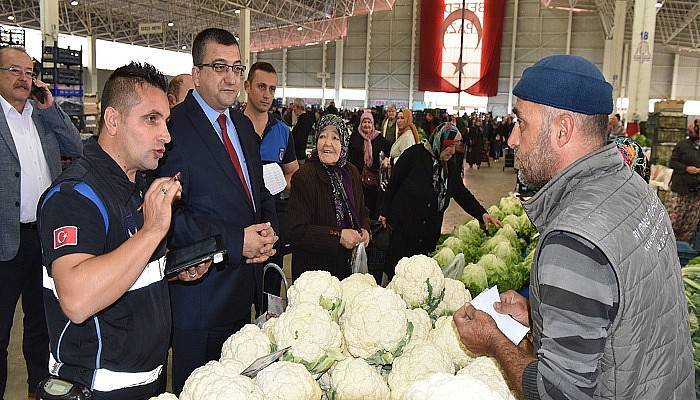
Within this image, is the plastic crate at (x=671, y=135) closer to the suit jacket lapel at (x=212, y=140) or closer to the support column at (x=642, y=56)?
the support column at (x=642, y=56)

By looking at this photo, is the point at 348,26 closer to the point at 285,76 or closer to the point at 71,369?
the point at 285,76

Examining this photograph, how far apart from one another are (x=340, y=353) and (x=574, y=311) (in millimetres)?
677

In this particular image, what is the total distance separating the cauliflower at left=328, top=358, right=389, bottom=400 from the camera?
57.2 inches

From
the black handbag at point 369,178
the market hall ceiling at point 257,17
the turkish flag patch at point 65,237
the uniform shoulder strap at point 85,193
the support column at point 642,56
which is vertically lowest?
the black handbag at point 369,178

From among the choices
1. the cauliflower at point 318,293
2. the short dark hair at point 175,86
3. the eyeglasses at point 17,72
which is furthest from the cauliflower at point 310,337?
the short dark hair at point 175,86

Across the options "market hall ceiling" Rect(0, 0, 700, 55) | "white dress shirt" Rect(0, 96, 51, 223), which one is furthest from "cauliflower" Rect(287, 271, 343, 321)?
"market hall ceiling" Rect(0, 0, 700, 55)

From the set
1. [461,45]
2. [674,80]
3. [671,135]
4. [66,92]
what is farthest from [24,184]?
[674,80]

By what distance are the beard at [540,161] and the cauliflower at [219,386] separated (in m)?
0.79

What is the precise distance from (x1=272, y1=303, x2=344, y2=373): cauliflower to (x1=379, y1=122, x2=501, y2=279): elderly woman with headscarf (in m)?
2.70

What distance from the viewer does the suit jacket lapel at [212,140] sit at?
7.39ft

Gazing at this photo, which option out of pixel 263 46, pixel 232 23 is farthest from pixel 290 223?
pixel 263 46

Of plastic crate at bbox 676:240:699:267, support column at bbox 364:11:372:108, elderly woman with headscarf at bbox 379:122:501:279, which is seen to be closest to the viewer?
plastic crate at bbox 676:240:699:267

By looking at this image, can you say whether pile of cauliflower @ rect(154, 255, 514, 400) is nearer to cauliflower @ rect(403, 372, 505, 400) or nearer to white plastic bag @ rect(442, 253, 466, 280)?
cauliflower @ rect(403, 372, 505, 400)

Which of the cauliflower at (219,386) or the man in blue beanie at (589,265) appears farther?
the cauliflower at (219,386)
